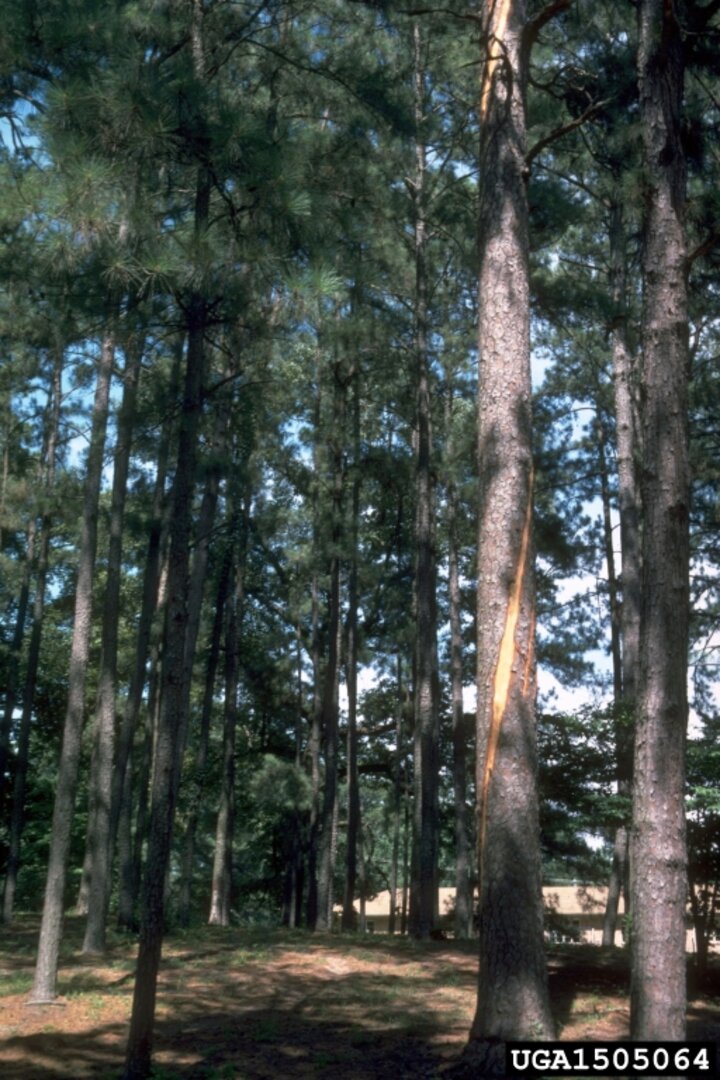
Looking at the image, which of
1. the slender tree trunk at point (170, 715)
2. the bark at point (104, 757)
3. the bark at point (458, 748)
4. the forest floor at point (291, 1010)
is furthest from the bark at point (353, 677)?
the slender tree trunk at point (170, 715)

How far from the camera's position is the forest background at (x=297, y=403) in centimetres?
745

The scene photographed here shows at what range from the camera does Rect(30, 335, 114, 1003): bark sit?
9383mm

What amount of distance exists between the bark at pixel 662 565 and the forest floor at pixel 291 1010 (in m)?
1.57

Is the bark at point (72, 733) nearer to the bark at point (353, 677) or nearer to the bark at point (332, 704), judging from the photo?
the bark at point (332, 704)

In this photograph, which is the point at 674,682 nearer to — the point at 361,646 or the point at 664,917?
the point at 664,917

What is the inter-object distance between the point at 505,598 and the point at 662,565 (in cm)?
108

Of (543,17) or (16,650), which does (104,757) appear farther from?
(16,650)

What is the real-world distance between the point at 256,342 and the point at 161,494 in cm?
791

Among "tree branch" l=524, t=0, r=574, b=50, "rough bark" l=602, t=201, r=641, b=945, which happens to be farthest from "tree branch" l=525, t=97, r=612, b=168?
"rough bark" l=602, t=201, r=641, b=945

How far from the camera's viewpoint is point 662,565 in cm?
591

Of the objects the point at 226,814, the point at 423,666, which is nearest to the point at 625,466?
the point at 423,666

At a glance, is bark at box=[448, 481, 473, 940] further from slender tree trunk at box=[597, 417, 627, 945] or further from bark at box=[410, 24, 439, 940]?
bark at box=[410, 24, 439, 940]

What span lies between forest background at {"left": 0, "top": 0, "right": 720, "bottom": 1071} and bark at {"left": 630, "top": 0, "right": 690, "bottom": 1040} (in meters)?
0.21

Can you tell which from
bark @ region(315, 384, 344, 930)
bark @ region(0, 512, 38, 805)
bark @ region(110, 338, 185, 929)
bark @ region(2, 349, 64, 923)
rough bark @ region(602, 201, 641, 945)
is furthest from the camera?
bark @ region(0, 512, 38, 805)
